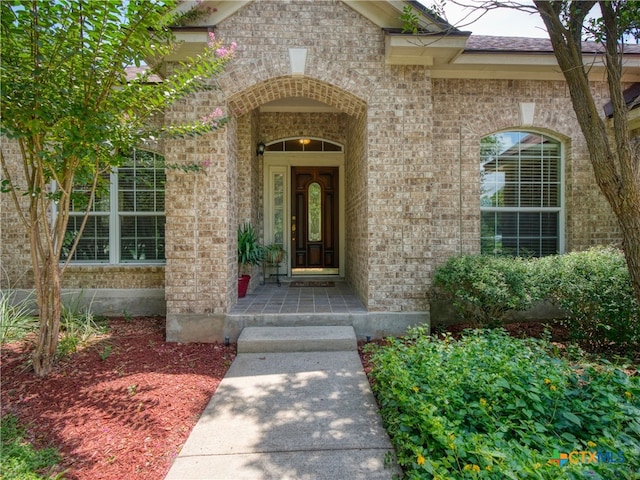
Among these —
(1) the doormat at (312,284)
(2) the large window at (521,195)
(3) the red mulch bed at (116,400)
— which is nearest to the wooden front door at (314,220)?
(1) the doormat at (312,284)

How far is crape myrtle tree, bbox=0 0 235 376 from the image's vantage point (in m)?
2.74

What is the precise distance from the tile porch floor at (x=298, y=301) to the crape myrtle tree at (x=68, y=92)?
2.20 metres

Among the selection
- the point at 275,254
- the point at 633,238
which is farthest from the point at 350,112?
the point at 633,238

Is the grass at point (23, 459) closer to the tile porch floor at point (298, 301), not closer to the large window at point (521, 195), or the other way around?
the tile porch floor at point (298, 301)

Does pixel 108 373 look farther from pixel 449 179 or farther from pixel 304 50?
pixel 449 179

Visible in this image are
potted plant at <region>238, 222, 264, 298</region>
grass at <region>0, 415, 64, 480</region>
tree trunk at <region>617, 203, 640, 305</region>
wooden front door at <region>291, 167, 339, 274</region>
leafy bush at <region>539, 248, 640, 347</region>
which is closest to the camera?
grass at <region>0, 415, 64, 480</region>

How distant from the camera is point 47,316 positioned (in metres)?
3.43

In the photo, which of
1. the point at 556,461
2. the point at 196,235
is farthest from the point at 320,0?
the point at 556,461

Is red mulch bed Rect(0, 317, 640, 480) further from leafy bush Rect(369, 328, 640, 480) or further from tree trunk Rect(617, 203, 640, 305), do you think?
tree trunk Rect(617, 203, 640, 305)

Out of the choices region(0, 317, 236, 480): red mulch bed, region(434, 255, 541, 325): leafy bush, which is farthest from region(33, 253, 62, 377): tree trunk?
region(434, 255, 541, 325): leafy bush

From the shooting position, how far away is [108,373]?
3.46 metres

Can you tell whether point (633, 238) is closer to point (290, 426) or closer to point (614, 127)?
point (614, 127)

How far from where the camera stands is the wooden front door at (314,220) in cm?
742

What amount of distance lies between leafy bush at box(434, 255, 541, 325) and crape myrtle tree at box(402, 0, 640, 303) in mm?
1078
